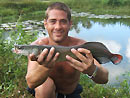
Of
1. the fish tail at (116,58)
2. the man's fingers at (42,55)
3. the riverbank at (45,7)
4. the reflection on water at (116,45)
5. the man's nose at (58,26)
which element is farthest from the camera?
the riverbank at (45,7)

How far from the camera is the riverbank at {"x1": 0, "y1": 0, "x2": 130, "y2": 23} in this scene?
12023 mm

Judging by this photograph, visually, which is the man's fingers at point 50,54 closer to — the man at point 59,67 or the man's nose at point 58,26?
the man at point 59,67

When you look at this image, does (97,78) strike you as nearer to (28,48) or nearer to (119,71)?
(28,48)

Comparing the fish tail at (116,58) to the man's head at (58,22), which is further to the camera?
the man's head at (58,22)

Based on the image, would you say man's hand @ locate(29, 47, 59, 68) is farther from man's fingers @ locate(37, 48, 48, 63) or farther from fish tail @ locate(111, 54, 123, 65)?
fish tail @ locate(111, 54, 123, 65)

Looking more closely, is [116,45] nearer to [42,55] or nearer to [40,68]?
[40,68]

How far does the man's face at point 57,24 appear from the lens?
1903 mm

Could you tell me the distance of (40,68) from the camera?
5.78ft

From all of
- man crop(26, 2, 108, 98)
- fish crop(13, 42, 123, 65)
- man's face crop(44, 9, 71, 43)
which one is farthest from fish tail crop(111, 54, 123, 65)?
man's face crop(44, 9, 71, 43)

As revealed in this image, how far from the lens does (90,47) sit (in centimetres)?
168

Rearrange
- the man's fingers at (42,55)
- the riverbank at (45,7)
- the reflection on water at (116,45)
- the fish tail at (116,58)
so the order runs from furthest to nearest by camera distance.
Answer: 1. the riverbank at (45,7)
2. the reflection on water at (116,45)
3. the fish tail at (116,58)
4. the man's fingers at (42,55)

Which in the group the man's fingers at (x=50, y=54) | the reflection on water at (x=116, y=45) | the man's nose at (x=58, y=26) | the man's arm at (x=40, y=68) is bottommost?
the reflection on water at (x=116, y=45)

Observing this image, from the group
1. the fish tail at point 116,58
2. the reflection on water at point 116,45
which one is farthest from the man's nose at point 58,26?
the reflection on water at point 116,45

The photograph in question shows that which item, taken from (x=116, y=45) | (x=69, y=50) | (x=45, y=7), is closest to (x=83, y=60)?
(x=69, y=50)
